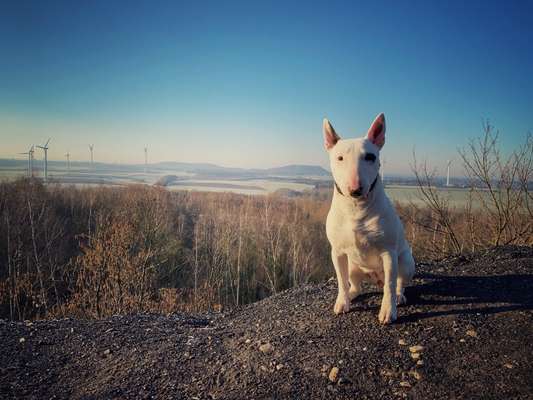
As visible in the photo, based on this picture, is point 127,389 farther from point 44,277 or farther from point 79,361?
point 44,277

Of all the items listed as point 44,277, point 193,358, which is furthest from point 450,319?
point 44,277

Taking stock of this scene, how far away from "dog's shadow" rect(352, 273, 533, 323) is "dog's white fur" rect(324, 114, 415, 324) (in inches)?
24.8

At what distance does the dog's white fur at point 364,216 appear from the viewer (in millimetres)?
3893

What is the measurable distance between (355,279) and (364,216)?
4.55ft

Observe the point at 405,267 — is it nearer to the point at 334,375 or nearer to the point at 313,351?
the point at 313,351

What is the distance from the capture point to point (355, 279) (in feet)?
17.4

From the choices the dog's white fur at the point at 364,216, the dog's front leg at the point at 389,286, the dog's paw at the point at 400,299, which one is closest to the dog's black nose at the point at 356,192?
the dog's white fur at the point at 364,216

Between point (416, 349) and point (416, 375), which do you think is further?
point (416, 349)

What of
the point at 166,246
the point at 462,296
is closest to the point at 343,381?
the point at 462,296

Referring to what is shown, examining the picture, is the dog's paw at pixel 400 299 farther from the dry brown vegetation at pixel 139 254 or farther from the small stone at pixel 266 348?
the dry brown vegetation at pixel 139 254

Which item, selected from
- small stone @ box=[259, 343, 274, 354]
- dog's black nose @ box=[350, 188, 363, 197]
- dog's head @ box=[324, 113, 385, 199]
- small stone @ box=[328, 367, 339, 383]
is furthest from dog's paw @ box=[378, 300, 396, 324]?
dog's black nose @ box=[350, 188, 363, 197]

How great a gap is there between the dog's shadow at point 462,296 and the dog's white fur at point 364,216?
2.07ft

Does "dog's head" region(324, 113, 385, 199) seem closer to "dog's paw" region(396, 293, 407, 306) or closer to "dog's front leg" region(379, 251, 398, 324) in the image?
"dog's front leg" region(379, 251, 398, 324)

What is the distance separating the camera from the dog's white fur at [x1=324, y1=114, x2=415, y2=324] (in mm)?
3893
